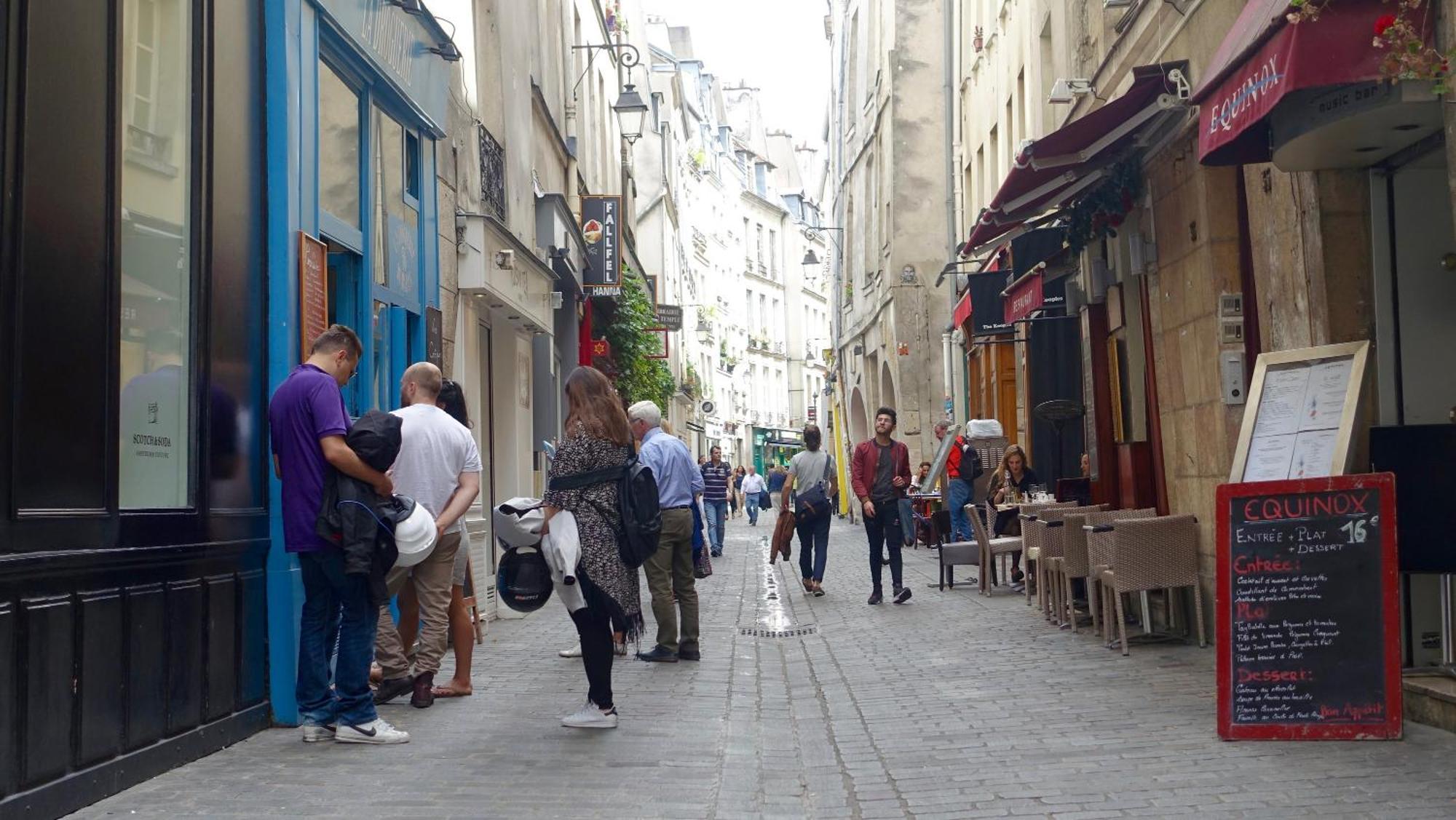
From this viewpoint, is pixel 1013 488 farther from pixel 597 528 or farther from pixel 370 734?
pixel 370 734

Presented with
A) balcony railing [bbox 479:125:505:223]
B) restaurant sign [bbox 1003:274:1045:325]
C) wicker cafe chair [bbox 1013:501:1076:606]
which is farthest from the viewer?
restaurant sign [bbox 1003:274:1045:325]

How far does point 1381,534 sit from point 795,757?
8.70 ft

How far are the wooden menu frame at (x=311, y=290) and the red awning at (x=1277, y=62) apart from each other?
182 inches

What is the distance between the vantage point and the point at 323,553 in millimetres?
6633

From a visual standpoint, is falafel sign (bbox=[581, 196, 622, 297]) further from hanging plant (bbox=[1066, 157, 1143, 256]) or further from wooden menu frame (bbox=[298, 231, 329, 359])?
wooden menu frame (bbox=[298, 231, 329, 359])

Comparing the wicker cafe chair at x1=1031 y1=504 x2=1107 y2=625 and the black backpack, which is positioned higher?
the black backpack

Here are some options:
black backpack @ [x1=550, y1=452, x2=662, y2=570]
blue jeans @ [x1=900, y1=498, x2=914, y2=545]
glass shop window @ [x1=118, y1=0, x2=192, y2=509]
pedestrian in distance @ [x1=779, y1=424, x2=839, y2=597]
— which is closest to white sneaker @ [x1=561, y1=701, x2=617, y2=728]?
black backpack @ [x1=550, y1=452, x2=662, y2=570]

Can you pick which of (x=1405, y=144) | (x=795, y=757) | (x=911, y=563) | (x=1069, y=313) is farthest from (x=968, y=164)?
(x=795, y=757)

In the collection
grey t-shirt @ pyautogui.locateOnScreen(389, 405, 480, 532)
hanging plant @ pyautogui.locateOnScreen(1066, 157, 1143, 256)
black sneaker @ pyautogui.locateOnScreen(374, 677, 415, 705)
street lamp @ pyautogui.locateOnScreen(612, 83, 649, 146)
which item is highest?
street lamp @ pyautogui.locateOnScreen(612, 83, 649, 146)

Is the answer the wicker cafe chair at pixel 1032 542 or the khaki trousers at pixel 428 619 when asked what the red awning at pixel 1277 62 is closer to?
the khaki trousers at pixel 428 619

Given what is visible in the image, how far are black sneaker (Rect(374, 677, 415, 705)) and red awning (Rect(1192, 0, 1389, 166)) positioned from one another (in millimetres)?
5030

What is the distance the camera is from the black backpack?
7.16 m

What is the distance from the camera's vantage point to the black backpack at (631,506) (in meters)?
7.16

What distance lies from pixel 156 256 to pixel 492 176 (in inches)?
313
